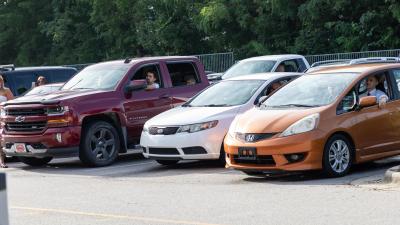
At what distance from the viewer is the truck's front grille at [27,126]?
14.4m

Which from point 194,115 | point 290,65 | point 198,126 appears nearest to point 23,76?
point 290,65

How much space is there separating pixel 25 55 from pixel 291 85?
4172 cm

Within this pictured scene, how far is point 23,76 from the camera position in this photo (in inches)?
745

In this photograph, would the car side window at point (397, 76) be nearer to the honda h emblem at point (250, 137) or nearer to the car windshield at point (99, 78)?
the honda h emblem at point (250, 137)

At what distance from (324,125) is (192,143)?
9.01 ft

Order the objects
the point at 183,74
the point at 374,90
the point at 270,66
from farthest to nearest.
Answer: the point at 270,66 < the point at 183,74 < the point at 374,90

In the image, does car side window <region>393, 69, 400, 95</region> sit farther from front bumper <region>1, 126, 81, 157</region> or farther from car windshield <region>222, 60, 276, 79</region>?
car windshield <region>222, 60, 276, 79</region>

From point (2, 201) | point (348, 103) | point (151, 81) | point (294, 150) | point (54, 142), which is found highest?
point (2, 201)

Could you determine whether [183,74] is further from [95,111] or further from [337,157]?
[337,157]

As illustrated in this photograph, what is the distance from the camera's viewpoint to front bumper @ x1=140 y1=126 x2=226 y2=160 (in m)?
12.9

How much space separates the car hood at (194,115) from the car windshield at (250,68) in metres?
5.73

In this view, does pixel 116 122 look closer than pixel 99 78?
Yes

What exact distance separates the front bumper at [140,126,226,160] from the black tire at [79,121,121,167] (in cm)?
171

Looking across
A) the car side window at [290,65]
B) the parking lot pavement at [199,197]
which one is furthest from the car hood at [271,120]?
the car side window at [290,65]
